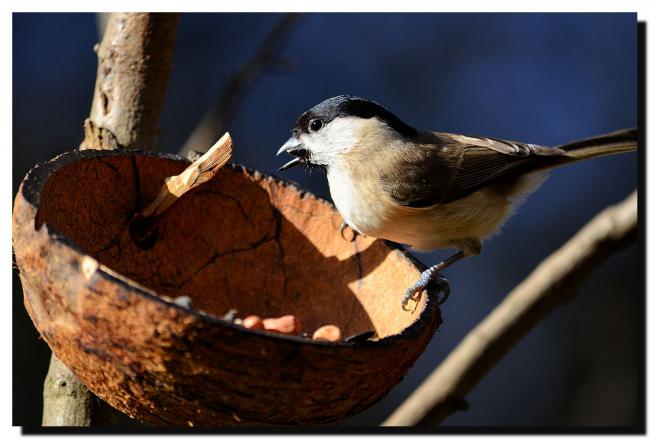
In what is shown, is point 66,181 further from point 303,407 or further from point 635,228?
point 635,228

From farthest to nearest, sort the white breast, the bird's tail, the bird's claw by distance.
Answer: the bird's tail
the white breast
the bird's claw

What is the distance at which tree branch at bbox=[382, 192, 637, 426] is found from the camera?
68.2 inches

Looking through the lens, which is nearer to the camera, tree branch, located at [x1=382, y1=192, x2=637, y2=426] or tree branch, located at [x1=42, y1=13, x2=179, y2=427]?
tree branch, located at [x1=42, y1=13, x2=179, y2=427]

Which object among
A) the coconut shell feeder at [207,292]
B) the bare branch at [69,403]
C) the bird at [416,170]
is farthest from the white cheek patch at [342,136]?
the bare branch at [69,403]

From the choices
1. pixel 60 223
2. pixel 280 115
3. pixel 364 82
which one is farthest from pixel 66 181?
pixel 364 82

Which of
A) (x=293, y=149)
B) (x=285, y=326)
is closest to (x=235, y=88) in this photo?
(x=293, y=149)

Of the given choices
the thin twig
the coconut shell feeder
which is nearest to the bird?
the coconut shell feeder

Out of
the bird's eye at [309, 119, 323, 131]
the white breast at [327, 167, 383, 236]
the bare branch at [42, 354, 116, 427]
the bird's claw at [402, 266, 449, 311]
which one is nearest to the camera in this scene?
the bird's claw at [402, 266, 449, 311]

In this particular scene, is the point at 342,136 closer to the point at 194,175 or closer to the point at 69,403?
the point at 194,175

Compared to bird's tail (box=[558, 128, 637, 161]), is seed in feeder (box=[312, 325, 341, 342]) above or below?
below

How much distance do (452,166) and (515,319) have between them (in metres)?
0.37

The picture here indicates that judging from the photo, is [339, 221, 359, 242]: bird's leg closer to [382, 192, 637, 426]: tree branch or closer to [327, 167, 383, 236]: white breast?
[327, 167, 383, 236]: white breast

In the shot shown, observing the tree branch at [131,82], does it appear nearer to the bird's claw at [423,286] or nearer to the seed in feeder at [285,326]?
the seed in feeder at [285,326]

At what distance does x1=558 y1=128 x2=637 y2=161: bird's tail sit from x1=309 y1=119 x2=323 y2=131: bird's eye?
23.8 inches
